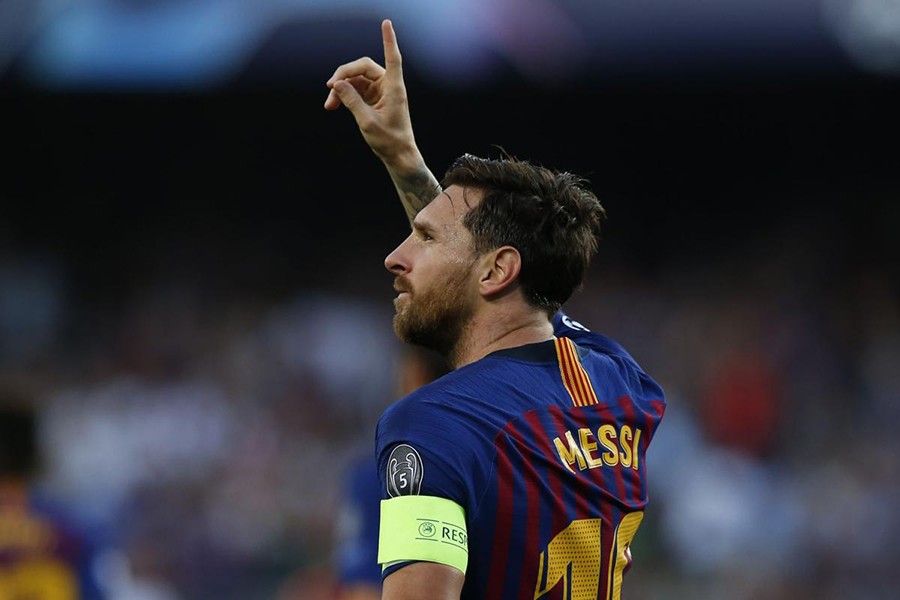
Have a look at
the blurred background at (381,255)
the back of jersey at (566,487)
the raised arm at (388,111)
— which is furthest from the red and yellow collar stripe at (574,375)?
the blurred background at (381,255)

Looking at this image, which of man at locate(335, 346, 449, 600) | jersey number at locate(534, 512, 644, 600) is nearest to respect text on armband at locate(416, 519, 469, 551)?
jersey number at locate(534, 512, 644, 600)

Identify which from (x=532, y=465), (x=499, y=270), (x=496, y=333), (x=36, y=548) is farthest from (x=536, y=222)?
(x=36, y=548)

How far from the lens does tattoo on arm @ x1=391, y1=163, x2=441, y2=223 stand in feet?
10.8

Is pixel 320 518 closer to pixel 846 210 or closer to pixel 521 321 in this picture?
pixel 846 210

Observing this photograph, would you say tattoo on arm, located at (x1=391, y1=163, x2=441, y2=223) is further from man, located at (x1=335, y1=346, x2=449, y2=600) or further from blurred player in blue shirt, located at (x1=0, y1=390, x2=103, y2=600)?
blurred player in blue shirt, located at (x1=0, y1=390, x2=103, y2=600)

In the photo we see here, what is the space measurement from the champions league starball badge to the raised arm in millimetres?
949

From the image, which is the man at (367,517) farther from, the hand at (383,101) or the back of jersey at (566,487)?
the back of jersey at (566,487)

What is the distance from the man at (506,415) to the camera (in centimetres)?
242

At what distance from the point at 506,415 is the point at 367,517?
85.0 inches

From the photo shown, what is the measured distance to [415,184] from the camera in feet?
10.8

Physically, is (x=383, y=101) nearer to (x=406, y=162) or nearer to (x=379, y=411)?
(x=406, y=162)

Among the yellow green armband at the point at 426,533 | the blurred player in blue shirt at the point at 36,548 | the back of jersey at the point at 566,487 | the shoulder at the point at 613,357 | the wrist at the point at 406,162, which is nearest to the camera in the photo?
the yellow green armband at the point at 426,533

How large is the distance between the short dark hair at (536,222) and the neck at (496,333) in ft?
0.17

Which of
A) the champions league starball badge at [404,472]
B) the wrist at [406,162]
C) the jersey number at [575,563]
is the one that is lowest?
the jersey number at [575,563]
